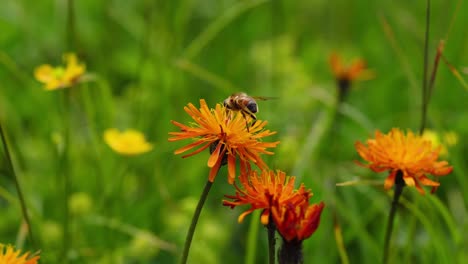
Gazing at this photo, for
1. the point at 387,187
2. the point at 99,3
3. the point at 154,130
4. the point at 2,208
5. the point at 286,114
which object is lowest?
the point at 387,187

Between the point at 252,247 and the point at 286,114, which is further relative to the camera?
the point at 286,114

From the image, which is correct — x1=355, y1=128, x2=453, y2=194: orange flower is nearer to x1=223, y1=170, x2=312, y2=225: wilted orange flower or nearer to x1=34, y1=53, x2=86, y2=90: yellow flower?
x1=223, y1=170, x2=312, y2=225: wilted orange flower

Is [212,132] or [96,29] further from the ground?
[96,29]

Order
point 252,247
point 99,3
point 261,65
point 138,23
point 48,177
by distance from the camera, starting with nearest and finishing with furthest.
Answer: point 252,247 < point 48,177 < point 261,65 < point 138,23 < point 99,3

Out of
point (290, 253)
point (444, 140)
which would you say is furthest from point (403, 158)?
point (444, 140)

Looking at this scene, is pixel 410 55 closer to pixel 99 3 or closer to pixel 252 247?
pixel 99 3

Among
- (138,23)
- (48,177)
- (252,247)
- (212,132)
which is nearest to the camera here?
(212,132)

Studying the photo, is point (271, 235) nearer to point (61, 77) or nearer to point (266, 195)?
point (266, 195)

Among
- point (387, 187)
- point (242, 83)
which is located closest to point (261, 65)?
point (242, 83)
